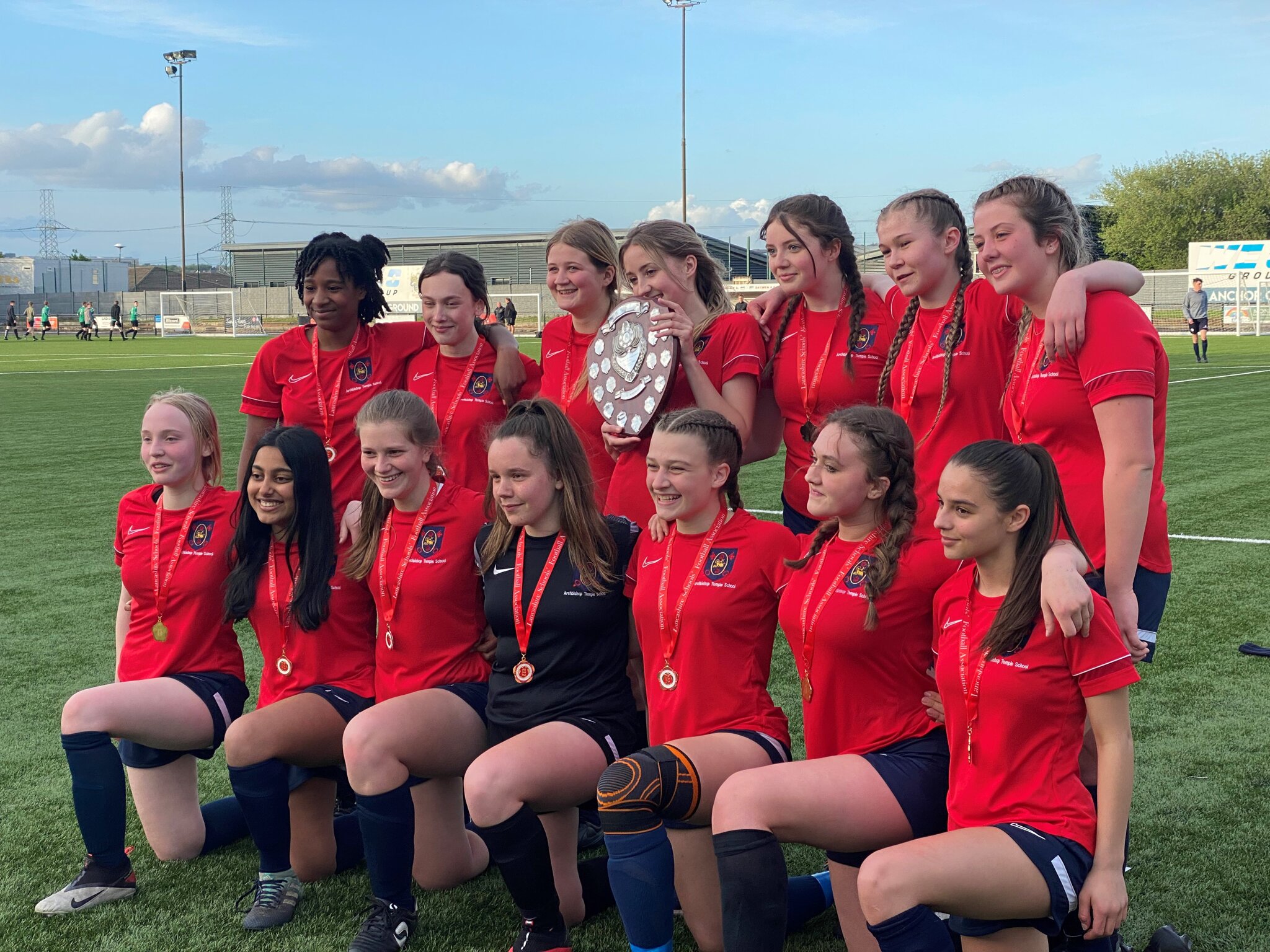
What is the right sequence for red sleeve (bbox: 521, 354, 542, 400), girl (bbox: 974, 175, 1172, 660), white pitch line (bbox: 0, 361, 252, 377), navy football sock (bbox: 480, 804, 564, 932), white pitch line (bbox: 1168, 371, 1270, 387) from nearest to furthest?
girl (bbox: 974, 175, 1172, 660)
navy football sock (bbox: 480, 804, 564, 932)
red sleeve (bbox: 521, 354, 542, 400)
white pitch line (bbox: 1168, 371, 1270, 387)
white pitch line (bbox: 0, 361, 252, 377)

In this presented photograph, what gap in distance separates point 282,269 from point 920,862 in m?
82.3

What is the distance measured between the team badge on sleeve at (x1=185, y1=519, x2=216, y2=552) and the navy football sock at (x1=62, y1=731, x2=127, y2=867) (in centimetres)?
66

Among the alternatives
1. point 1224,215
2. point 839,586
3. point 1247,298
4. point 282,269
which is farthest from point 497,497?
point 282,269

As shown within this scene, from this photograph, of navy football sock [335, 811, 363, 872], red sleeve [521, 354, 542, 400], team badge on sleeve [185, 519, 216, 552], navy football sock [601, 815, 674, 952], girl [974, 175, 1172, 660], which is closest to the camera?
girl [974, 175, 1172, 660]

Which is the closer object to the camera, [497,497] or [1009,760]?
[1009,760]

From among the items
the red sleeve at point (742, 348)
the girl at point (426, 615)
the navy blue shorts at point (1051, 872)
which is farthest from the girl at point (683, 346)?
the navy blue shorts at point (1051, 872)

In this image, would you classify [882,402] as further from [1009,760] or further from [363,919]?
[363,919]

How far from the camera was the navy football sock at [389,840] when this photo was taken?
316cm

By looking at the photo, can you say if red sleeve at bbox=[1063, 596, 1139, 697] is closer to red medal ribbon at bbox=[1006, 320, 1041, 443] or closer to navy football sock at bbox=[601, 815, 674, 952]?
red medal ribbon at bbox=[1006, 320, 1041, 443]

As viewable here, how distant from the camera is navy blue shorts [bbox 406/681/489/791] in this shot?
341 centimetres

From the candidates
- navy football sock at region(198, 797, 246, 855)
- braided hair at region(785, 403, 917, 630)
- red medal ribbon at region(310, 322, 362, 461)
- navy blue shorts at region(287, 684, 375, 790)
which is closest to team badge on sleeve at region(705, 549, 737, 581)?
braided hair at region(785, 403, 917, 630)

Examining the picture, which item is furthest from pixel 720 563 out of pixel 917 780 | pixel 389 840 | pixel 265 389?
pixel 265 389

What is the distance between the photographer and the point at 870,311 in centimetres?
370

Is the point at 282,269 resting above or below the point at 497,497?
above
